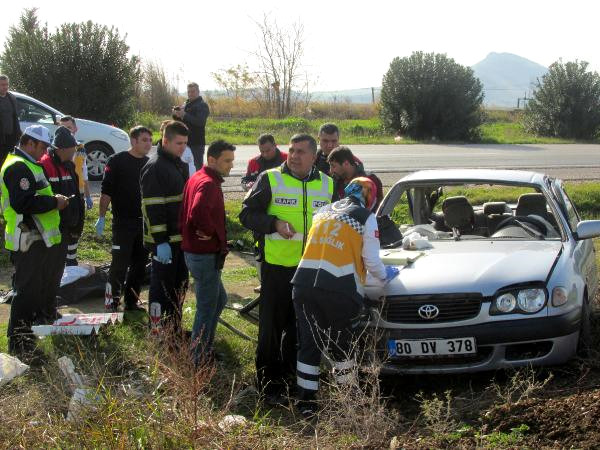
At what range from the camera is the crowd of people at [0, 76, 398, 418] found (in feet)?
17.3

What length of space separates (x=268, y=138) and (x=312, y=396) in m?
4.15

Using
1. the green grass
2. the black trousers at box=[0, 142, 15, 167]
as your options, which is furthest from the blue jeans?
the green grass

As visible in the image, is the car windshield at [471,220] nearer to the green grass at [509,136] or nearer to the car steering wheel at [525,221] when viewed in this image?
the car steering wheel at [525,221]

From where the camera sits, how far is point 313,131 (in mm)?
30859

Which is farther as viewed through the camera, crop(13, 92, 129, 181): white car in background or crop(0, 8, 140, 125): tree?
crop(0, 8, 140, 125): tree

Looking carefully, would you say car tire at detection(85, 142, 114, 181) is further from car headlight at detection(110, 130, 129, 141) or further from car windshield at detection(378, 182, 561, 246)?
car windshield at detection(378, 182, 561, 246)

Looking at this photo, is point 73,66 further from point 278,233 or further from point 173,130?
point 278,233

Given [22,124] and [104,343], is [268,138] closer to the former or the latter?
[104,343]

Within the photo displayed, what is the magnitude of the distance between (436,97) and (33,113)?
19.7 metres

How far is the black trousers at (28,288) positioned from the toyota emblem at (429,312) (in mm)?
3191

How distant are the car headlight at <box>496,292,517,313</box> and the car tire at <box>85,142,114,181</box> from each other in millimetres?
11539

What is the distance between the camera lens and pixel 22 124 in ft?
48.5

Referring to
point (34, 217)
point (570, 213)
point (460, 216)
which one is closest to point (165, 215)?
point (34, 217)

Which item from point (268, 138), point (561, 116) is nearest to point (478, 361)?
point (268, 138)
